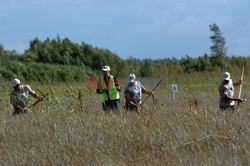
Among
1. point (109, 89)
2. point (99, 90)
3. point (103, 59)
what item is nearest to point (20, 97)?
point (99, 90)

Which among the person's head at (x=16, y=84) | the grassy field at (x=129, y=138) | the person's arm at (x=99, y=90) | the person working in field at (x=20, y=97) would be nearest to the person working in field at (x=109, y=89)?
the person's arm at (x=99, y=90)

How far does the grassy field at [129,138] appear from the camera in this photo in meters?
5.68

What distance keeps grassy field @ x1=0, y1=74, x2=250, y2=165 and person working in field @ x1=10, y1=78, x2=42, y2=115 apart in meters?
1.29

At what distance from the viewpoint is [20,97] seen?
10.8 metres

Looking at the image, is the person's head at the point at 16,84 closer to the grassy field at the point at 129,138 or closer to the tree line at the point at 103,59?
the grassy field at the point at 129,138

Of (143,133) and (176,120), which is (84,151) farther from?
(176,120)

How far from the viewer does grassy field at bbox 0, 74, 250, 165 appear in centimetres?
568

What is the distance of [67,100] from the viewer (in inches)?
414

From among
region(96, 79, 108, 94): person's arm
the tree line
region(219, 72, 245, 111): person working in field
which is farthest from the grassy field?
the tree line

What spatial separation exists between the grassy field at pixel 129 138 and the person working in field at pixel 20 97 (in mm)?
1287

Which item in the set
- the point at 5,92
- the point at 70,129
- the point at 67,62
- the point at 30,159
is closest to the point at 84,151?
the point at 30,159

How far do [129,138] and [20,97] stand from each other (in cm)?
467

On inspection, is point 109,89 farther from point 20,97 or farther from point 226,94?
point 226,94

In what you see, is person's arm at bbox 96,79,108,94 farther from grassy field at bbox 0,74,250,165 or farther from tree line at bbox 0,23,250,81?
tree line at bbox 0,23,250,81
